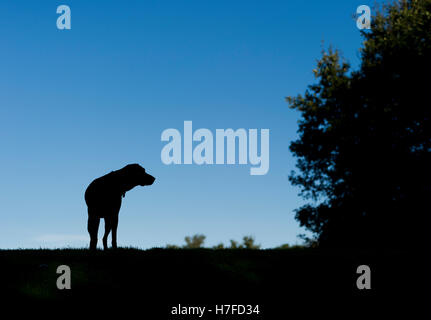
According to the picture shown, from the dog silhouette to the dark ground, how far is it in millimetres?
1004

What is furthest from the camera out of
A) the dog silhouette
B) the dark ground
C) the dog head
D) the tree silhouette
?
the tree silhouette

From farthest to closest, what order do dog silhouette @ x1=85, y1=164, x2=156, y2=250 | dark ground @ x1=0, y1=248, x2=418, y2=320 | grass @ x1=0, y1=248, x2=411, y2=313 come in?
1. dog silhouette @ x1=85, y1=164, x2=156, y2=250
2. grass @ x1=0, y1=248, x2=411, y2=313
3. dark ground @ x1=0, y1=248, x2=418, y2=320

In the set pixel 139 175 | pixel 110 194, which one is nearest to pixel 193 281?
pixel 110 194

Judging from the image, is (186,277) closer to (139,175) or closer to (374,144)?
(139,175)

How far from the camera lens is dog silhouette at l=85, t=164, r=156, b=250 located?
1506 cm

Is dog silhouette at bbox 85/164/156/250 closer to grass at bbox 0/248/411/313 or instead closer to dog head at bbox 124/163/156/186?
dog head at bbox 124/163/156/186

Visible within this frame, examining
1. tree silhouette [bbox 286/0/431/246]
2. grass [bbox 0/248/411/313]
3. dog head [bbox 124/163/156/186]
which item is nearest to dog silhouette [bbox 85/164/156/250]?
dog head [bbox 124/163/156/186]

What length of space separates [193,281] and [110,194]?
164 inches

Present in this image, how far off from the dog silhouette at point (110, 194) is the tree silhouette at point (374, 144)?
17.1m

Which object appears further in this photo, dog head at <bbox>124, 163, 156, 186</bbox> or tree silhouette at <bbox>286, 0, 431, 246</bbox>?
tree silhouette at <bbox>286, 0, 431, 246</bbox>

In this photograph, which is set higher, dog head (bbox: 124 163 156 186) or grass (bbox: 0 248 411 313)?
dog head (bbox: 124 163 156 186)

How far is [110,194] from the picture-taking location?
15031mm
